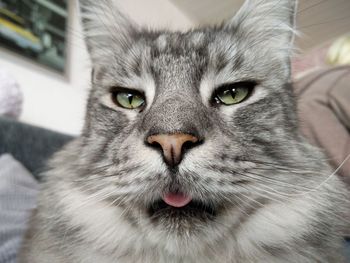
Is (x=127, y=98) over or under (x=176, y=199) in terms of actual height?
over

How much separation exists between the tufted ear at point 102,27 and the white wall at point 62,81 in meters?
0.79

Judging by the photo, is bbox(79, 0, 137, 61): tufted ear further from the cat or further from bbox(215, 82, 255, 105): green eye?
bbox(215, 82, 255, 105): green eye

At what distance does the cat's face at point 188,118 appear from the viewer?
0.59m

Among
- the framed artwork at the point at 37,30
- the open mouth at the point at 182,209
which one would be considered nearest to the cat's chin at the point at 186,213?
the open mouth at the point at 182,209

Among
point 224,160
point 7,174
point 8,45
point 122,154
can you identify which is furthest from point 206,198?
point 8,45

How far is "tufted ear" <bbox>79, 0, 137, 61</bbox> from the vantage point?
1006mm

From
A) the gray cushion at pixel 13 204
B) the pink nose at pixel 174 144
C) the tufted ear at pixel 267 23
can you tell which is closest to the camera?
the pink nose at pixel 174 144

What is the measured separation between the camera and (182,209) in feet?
2.02

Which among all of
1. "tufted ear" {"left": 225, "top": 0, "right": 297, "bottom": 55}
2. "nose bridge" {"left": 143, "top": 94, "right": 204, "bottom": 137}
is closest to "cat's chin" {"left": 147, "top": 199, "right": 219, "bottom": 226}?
"nose bridge" {"left": 143, "top": 94, "right": 204, "bottom": 137}

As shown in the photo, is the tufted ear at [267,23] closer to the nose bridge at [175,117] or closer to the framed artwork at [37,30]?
the nose bridge at [175,117]

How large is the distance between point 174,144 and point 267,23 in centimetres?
59

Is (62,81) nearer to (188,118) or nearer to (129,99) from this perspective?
(129,99)

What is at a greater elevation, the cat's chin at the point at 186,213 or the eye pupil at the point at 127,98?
the eye pupil at the point at 127,98

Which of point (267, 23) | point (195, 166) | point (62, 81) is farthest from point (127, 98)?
point (62, 81)
